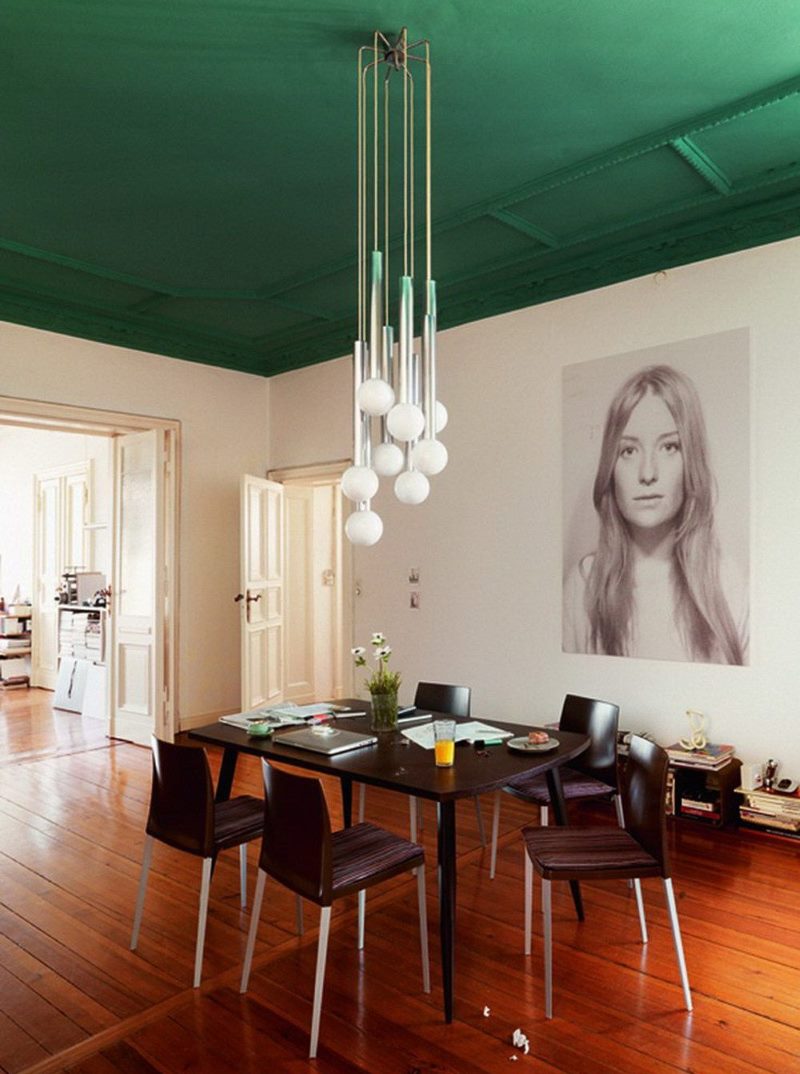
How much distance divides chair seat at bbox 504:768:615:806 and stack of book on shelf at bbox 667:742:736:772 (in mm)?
805

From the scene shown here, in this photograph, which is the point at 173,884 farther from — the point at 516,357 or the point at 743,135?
the point at 743,135

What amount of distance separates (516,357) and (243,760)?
11.6ft

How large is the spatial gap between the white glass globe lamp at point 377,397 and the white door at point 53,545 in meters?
6.40

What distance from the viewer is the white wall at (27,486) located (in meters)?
8.39

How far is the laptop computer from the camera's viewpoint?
→ 116 inches

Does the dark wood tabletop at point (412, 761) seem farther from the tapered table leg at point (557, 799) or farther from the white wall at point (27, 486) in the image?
the white wall at point (27, 486)

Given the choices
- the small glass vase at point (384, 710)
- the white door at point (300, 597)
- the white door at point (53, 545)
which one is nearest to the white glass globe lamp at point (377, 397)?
the small glass vase at point (384, 710)

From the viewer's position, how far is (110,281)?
535cm

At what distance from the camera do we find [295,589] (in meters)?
7.75

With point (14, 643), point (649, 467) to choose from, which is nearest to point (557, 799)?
point (649, 467)

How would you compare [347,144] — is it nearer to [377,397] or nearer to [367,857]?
[377,397]

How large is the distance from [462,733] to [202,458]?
4295 mm

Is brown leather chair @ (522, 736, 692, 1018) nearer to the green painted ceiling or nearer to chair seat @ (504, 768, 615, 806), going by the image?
chair seat @ (504, 768, 615, 806)

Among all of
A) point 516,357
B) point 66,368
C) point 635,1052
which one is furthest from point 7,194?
point 635,1052
